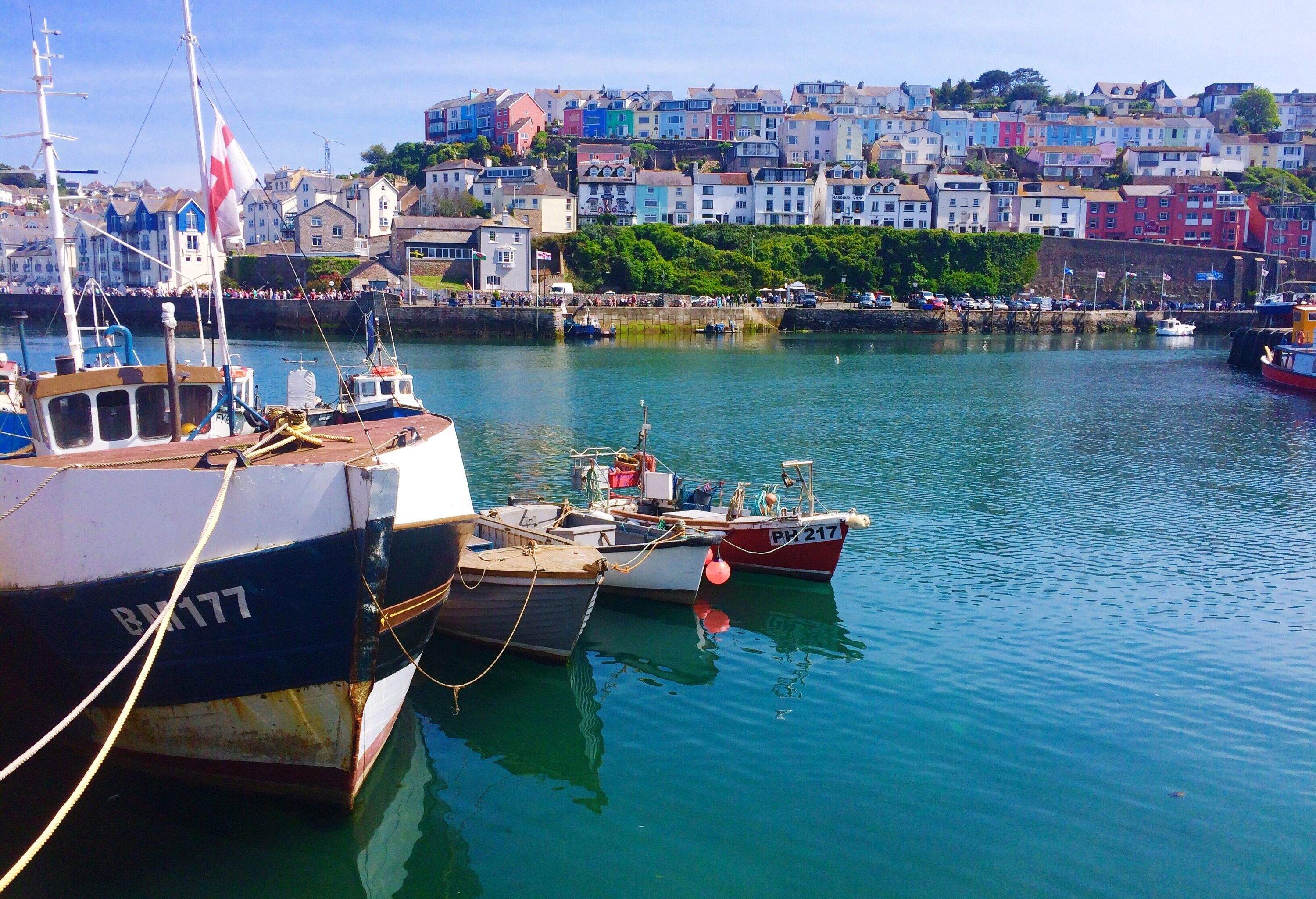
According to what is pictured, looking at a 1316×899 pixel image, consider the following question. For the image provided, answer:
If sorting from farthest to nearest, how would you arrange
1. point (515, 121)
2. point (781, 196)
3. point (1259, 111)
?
point (1259, 111), point (515, 121), point (781, 196)

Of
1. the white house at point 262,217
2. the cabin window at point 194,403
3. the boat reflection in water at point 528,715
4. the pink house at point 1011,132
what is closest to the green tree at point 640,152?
the white house at point 262,217

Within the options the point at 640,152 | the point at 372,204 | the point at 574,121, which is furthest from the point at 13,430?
the point at 574,121

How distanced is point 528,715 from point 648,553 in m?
4.10

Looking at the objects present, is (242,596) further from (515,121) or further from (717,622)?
(515,121)

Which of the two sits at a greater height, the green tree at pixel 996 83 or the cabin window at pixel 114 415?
the green tree at pixel 996 83

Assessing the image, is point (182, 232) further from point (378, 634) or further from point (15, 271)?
point (378, 634)

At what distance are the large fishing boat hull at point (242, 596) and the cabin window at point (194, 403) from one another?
10.3 ft

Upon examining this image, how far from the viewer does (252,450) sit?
29.8ft

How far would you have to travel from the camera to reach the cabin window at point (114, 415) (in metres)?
12.0

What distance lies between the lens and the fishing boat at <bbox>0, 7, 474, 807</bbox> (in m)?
8.51

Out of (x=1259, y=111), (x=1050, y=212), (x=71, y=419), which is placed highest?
(x=1259, y=111)

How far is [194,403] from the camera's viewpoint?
13.0 m

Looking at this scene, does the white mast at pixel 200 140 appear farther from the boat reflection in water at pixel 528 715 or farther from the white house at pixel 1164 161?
the white house at pixel 1164 161

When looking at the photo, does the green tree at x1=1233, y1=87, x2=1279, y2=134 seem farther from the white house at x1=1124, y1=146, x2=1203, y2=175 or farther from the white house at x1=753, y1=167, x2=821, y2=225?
the white house at x1=753, y1=167, x2=821, y2=225
